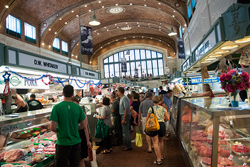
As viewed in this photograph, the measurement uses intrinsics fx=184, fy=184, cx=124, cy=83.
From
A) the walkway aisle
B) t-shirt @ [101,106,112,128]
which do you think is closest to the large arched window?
t-shirt @ [101,106,112,128]

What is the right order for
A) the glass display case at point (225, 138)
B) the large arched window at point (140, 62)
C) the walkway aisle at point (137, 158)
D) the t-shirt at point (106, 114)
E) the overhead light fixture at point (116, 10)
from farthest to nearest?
the large arched window at point (140, 62) < the overhead light fixture at point (116, 10) < the t-shirt at point (106, 114) < the walkway aisle at point (137, 158) < the glass display case at point (225, 138)

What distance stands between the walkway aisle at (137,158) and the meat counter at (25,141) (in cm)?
162

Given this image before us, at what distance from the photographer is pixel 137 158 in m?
4.68

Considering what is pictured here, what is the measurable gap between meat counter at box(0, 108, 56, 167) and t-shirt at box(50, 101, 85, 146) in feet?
A: 1.71

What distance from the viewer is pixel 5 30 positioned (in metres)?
13.2

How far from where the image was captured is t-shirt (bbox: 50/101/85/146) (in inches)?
106

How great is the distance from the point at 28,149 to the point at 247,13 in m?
3.89

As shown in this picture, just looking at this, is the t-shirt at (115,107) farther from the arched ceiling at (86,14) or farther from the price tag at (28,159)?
the arched ceiling at (86,14)

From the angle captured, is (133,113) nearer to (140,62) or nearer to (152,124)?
(152,124)

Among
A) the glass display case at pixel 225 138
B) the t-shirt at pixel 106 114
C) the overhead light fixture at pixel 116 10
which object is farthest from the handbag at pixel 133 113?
the overhead light fixture at pixel 116 10

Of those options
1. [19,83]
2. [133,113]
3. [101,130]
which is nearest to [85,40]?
[19,83]

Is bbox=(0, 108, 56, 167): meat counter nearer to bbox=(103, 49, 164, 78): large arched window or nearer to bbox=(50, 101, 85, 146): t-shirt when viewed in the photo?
bbox=(50, 101, 85, 146): t-shirt

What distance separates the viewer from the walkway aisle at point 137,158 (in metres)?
4.28

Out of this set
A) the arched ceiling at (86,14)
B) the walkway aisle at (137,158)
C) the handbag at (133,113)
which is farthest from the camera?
the arched ceiling at (86,14)
